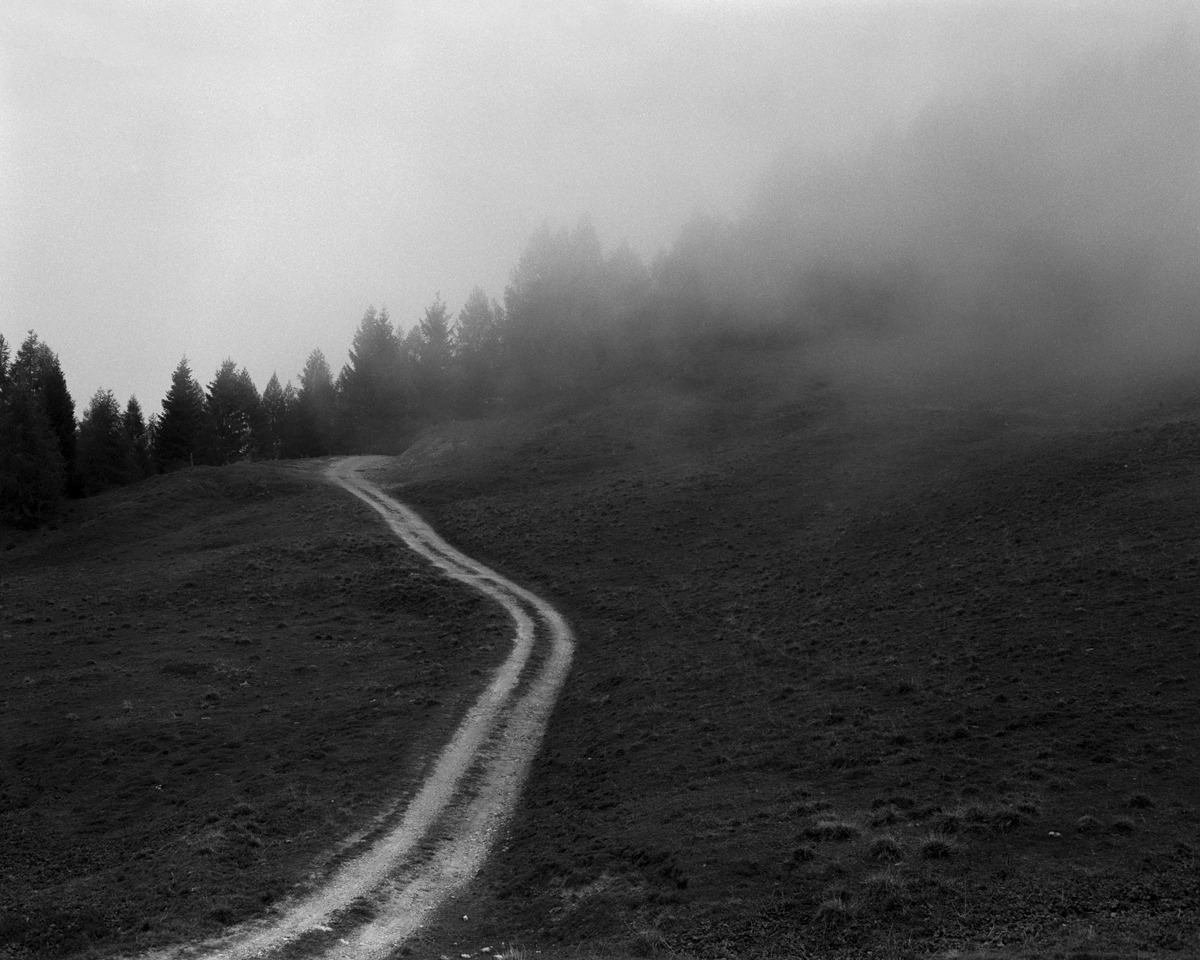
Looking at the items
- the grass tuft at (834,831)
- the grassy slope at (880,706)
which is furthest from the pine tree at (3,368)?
the grass tuft at (834,831)

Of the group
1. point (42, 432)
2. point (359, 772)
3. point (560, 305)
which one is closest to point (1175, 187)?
point (560, 305)

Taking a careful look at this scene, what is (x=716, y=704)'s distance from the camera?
31.6 meters

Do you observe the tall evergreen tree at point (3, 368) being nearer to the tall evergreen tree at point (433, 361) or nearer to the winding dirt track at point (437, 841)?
the tall evergreen tree at point (433, 361)

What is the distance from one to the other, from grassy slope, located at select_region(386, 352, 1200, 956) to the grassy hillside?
122 mm

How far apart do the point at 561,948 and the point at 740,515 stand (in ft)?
142

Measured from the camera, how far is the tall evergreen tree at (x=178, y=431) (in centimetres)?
10400

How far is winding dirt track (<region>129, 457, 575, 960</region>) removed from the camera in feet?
60.9

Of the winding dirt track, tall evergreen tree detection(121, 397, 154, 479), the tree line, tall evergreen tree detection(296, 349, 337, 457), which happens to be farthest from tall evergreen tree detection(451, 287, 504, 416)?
the winding dirt track

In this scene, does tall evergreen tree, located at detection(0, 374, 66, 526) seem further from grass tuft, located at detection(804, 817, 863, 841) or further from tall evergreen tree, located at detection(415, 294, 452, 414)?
grass tuft, located at detection(804, 817, 863, 841)

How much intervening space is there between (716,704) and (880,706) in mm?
5862

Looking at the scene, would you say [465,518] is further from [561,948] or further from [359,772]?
[561,948]

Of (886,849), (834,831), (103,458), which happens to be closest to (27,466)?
(103,458)

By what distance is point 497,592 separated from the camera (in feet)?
170

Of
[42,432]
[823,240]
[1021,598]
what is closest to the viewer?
[1021,598]
